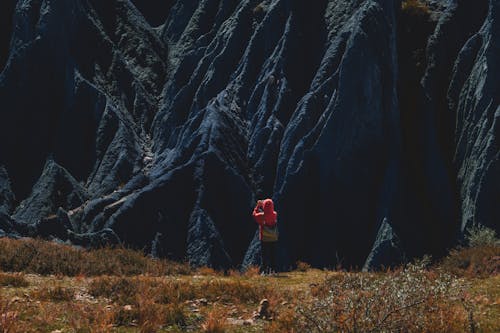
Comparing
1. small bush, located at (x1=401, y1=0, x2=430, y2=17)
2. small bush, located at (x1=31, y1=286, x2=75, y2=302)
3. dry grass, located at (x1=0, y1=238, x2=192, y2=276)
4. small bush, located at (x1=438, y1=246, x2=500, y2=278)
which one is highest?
small bush, located at (x1=401, y1=0, x2=430, y2=17)

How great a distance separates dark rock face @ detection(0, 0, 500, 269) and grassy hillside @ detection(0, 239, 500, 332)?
714 inches

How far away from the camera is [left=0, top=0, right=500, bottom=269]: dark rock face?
33.2 meters

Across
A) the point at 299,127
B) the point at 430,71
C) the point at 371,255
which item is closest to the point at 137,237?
the point at 299,127

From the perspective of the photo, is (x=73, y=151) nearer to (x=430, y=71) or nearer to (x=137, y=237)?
(x=137, y=237)

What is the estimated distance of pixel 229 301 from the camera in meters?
12.2

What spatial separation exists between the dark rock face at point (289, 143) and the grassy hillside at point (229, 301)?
18.1m

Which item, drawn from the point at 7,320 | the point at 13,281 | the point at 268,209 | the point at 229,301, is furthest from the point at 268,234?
the point at 7,320

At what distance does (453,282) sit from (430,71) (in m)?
27.5

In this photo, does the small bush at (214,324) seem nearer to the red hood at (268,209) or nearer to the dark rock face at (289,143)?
the red hood at (268,209)

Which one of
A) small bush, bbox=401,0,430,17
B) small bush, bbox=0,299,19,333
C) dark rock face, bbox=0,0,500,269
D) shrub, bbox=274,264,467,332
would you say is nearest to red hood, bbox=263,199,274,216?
shrub, bbox=274,264,467,332

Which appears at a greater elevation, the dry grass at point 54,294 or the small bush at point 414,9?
the small bush at point 414,9

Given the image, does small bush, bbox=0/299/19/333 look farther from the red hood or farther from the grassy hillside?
the red hood

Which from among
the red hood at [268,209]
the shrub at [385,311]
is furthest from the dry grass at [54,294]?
the red hood at [268,209]

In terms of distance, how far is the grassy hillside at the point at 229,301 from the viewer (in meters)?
9.06
